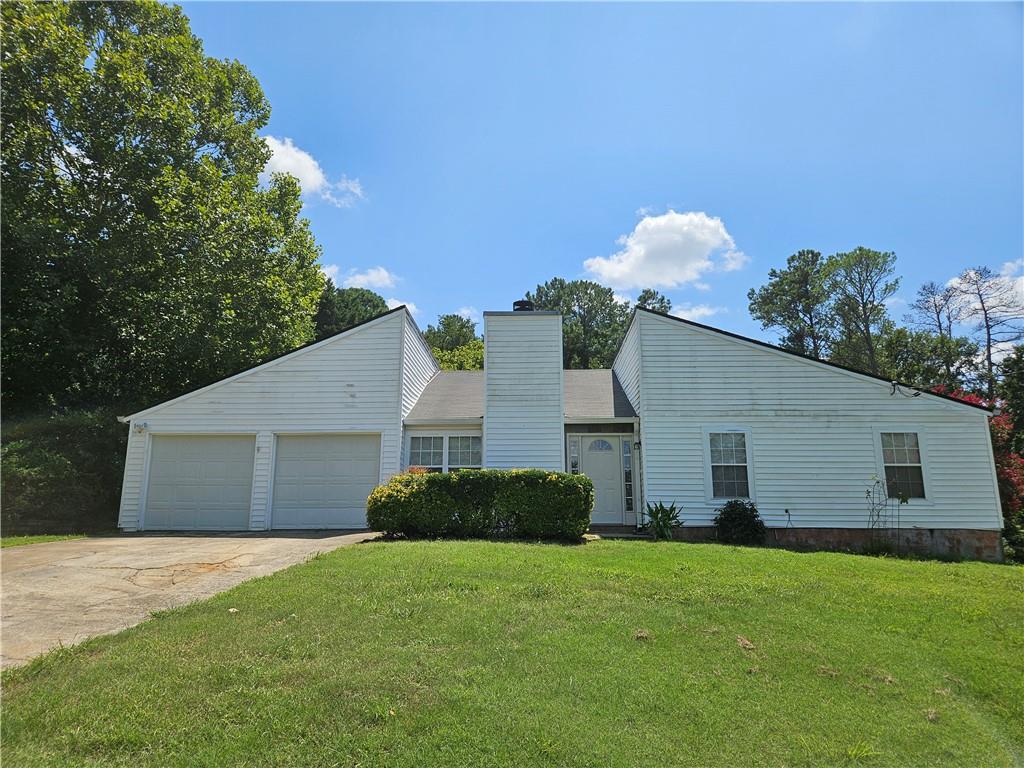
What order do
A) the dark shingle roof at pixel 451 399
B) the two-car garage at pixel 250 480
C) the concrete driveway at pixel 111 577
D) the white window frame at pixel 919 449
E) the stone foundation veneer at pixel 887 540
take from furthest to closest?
the dark shingle roof at pixel 451 399
the two-car garage at pixel 250 480
the white window frame at pixel 919 449
the stone foundation veneer at pixel 887 540
the concrete driveway at pixel 111 577

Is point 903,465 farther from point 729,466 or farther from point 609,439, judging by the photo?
point 609,439

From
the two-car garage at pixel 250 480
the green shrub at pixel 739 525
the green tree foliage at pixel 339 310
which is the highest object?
the green tree foliage at pixel 339 310

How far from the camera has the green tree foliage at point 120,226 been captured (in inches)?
624

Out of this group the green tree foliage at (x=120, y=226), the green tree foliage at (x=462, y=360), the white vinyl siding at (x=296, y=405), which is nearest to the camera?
the white vinyl siding at (x=296, y=405)

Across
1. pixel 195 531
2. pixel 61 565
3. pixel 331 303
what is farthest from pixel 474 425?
pixel 331 303

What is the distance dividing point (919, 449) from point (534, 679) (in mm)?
12359

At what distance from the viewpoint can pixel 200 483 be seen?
13.8 meters

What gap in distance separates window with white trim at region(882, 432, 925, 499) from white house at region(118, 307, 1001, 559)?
41 millimetres

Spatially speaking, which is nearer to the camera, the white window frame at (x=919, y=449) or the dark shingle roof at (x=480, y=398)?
the white window frame at (x=919, y=449)

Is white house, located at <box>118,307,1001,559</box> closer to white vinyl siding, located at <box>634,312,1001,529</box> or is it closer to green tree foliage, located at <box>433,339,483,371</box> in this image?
white vinyl siding, located at <box>634,312,1001,529</box>

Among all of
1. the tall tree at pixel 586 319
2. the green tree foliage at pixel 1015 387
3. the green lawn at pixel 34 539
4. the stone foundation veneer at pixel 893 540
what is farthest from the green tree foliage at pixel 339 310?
the green tree foliage at pixel 1015 387

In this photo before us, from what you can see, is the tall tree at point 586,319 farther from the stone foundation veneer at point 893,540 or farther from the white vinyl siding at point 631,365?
the stone foundation veneer at point 893,540

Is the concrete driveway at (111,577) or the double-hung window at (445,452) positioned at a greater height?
the double-hung window at (445,452)

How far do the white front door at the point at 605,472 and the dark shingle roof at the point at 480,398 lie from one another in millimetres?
714
